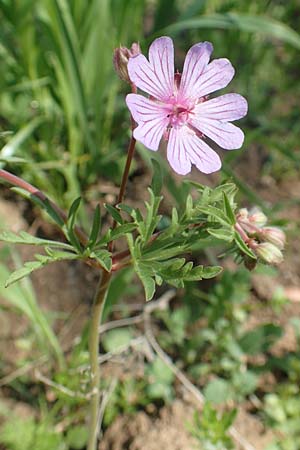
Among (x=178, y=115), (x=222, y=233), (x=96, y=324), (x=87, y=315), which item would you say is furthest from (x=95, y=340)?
(x=87, y=315)

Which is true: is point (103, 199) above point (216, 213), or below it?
below

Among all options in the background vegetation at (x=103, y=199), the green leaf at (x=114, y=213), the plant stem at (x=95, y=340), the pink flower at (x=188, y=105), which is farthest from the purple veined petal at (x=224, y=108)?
the background vegetation at (x=103, y=199)

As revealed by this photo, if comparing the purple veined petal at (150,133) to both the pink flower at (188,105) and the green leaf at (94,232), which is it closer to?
the pink flower at (188,105)

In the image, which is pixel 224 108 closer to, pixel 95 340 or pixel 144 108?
pixel 144 108

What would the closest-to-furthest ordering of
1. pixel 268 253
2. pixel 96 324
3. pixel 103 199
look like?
pixel 268 253 < pixel 96 324 < pixel 103 199

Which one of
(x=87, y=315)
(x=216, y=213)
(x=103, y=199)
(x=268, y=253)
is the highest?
(x=216, y=213)

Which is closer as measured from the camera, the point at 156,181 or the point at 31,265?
the point at 31,265

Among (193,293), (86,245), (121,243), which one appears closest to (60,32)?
(121,243)
